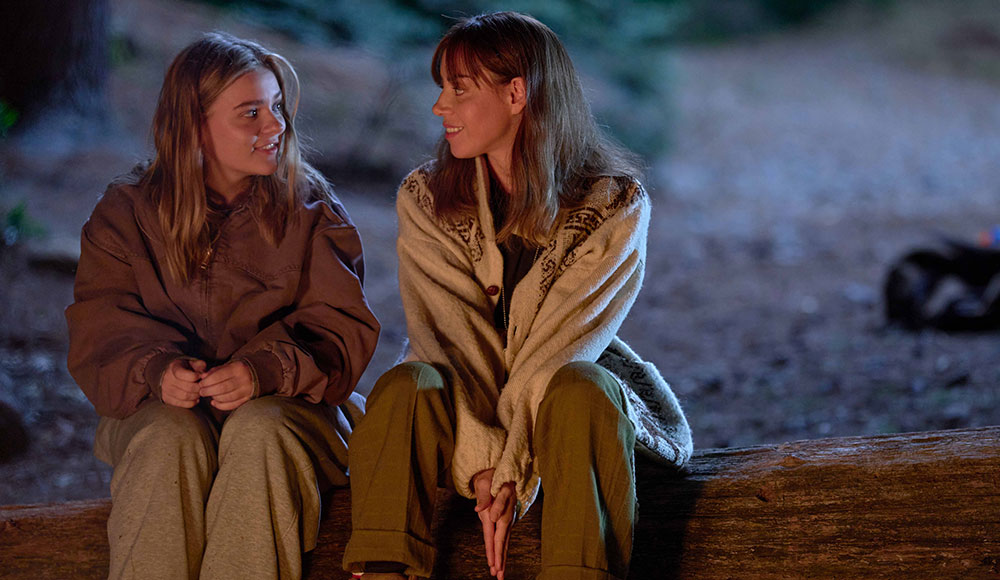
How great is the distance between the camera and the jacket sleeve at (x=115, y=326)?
2410 millimetres

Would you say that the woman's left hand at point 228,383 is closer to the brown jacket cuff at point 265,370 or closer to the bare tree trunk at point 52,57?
the brown jacket cuff at point 265,370

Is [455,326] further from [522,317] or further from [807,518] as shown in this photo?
[807,518]

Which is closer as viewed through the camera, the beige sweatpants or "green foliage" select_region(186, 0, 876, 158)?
the beige sweatpants

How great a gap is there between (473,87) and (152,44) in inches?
326

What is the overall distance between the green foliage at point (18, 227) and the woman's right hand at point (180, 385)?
2.85 meters

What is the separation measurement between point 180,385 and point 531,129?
1118mm

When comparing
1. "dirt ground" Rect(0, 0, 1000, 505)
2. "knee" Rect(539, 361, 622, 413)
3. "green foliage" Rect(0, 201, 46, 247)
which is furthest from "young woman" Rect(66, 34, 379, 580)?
"green foliage" Rect(0, 201, 46, 247)

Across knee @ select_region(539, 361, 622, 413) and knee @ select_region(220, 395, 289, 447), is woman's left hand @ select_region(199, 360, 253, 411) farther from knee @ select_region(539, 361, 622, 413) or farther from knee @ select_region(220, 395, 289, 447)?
knee @ select_region(539, 361, 622, 413)

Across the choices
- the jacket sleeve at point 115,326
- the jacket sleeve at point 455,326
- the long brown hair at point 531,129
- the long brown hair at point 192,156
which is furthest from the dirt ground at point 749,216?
the jacket sleeve at point 115,326

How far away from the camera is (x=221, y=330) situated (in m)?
2.61

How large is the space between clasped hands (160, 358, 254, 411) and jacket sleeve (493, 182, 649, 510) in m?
0.64

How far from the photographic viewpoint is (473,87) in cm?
257

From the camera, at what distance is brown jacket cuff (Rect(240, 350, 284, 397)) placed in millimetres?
2354

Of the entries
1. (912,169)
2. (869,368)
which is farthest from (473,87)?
(912,169)
